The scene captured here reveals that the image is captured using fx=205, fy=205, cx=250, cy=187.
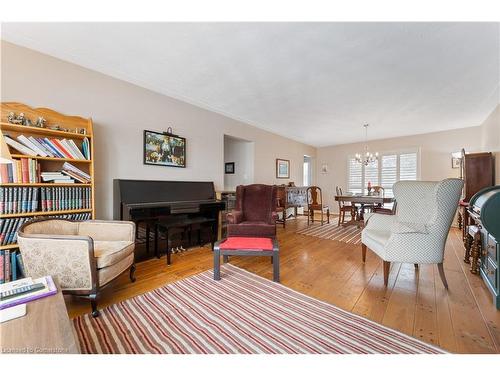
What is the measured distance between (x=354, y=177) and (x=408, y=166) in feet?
4.91

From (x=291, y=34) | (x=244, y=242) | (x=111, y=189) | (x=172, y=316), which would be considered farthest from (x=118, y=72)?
(x=172, y=316)

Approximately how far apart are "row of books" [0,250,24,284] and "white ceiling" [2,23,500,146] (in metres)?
2.18

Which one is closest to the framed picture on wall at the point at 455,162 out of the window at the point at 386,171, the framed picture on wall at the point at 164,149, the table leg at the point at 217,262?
the window at the point at 386,171

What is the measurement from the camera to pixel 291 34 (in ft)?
6.49

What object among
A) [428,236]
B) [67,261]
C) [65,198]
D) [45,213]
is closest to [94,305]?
[67,261]

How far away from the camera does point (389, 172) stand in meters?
6.34

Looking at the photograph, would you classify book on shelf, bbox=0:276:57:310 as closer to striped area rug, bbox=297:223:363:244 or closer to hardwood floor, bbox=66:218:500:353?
hardwood floor, bbox=66:218:500:353

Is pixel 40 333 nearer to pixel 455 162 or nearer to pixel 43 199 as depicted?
pixel 43 199

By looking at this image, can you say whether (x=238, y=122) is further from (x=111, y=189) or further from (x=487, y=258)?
(x=487, y=258)

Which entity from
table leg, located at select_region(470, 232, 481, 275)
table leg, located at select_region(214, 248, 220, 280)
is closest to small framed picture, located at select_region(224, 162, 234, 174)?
table leg, located at select_region(214, 248, 220, 280)

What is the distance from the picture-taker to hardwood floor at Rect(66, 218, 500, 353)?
4.84ft

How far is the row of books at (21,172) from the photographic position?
191 cm

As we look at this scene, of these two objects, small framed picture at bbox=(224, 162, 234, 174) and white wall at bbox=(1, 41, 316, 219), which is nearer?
white wall at bbox=(1, 41, 316, 219)

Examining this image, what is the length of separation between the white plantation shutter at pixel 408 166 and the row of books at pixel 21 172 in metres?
7.84
